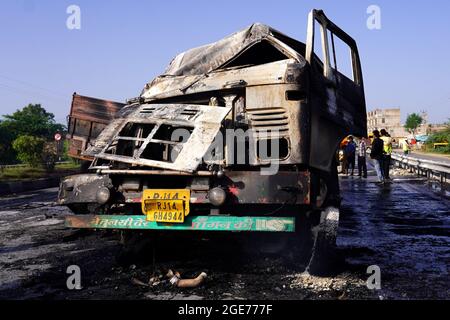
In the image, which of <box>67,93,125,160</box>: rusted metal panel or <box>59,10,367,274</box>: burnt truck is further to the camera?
<box>67,93,125,160</box>: rusted metal panel

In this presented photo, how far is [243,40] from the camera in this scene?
4730mm

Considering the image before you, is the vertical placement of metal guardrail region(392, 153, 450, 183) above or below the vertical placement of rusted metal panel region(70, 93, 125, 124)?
below

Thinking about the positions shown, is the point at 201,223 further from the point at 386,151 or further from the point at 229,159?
the point at 386,151

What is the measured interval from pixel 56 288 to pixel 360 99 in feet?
14.9

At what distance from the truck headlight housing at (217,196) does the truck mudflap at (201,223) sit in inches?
5.2

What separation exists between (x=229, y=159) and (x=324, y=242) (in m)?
1.18

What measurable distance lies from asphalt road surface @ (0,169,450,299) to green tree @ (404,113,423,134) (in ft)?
342

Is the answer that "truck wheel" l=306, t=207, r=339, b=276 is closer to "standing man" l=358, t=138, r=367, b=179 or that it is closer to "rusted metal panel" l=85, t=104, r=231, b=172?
"rusted metal panel" l=85, t=104, r=231, b=172

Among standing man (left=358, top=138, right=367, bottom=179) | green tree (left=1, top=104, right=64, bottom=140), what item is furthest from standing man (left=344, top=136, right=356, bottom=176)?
green tree (left=1, top=104, right=64, bottom=140)

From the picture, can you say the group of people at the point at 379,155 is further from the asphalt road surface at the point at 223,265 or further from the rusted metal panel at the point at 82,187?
the rusted metal panel at the point at 82,187

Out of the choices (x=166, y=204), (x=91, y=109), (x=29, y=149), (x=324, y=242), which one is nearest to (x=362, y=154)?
(x=91, y=109)

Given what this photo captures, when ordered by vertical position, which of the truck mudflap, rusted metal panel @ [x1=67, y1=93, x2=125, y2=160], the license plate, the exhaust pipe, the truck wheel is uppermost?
rusted metal panel @ [x1=67, y1=93, x2=125, y2=160]

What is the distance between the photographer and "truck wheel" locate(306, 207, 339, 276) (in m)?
3.84

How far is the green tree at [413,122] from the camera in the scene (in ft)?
332
